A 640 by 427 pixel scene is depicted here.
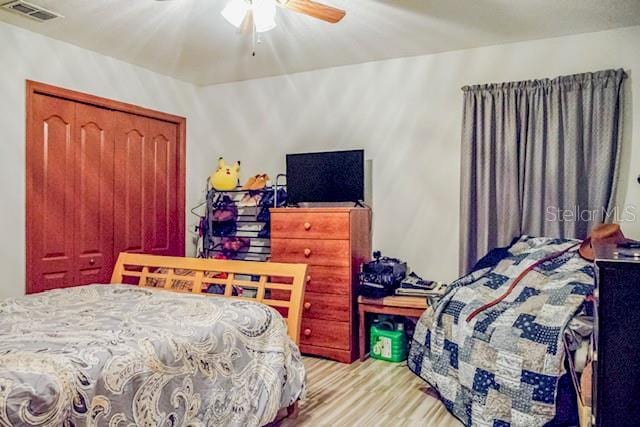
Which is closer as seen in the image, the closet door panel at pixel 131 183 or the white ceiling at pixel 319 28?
the white ceiling at pixel 319 28

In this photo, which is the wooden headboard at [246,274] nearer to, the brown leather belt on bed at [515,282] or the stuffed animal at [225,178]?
the brown leather belt on bed at [515,282]

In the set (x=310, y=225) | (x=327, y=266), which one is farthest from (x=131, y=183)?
(x=327, y=266)

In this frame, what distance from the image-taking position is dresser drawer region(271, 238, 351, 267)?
341 centimetres

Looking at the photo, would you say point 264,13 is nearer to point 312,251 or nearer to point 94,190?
point 312,251

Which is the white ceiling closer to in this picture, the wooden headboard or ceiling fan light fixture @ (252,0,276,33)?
ceiling fan light fixture @ (252,0,276,33)

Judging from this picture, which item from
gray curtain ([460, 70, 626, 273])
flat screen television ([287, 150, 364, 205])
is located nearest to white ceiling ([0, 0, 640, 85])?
gray curtain ([460, 70, 626, 273])

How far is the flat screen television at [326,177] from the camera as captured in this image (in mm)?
3656

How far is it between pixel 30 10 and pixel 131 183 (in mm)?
1517

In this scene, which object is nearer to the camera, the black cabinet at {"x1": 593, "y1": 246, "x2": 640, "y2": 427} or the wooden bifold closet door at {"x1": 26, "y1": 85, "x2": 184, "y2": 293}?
the black cabinet at {"x1": 593, "y1": 246, "x2": 640, "y2": 427}

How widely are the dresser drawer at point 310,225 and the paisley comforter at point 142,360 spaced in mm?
1223

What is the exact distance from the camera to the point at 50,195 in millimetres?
3348

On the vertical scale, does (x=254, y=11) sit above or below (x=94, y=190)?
above

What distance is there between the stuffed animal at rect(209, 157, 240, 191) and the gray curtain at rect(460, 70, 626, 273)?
208cm

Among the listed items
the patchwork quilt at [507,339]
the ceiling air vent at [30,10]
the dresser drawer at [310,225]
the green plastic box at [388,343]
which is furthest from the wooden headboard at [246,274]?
the ceiling air vent at [30,10]
